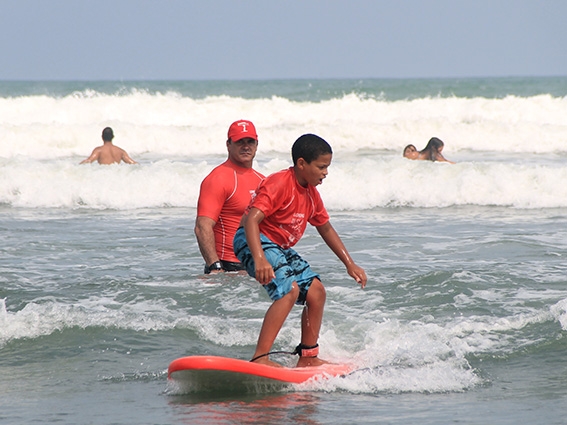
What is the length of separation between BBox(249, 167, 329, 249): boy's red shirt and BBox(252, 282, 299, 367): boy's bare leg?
13.6 inches

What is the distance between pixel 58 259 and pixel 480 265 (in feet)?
14.2

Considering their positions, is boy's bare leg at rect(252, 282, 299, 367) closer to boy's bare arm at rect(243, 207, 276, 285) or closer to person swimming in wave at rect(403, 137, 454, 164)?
boy's bare arm at rect(243, 207, 276, 285)

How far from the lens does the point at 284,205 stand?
480 cm

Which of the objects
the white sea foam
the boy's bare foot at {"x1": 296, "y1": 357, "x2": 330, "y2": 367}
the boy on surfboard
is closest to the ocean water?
the white sea foam

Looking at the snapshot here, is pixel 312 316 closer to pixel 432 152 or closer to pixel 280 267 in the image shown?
pixel 280 267

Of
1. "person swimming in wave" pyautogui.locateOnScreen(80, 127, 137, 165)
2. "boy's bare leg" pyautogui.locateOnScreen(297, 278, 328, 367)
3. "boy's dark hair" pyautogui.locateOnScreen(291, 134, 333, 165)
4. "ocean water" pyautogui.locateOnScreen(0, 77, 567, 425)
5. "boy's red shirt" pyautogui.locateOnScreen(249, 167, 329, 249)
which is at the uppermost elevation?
"boy's dark hair" pyautogui.locateOnScreen(291, 134, 333, 165)

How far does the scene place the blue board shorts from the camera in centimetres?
470

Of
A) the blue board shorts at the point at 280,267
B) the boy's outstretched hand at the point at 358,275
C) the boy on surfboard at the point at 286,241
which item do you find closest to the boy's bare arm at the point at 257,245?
the boy on surfboard at the point at 286,241

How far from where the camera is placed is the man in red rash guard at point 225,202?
6879 millimetres

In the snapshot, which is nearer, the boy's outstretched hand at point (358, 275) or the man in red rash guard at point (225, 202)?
the boy's outstretched hand at point (358, 275)

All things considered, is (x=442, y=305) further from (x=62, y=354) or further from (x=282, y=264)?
(x=62, y=354)

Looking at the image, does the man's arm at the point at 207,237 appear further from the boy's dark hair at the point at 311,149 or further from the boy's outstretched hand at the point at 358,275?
the boy's dark hair at the point at 311,149

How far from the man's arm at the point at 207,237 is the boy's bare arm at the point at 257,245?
2.16 meters

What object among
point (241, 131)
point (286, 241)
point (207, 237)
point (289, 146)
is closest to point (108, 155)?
point (289, 146)
